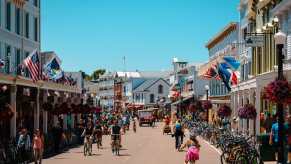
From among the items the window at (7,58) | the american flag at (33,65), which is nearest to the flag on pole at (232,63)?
the window at (7,58)

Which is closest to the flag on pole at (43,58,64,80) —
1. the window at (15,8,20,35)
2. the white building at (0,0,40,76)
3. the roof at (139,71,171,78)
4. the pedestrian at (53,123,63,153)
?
the white building at (0,0,40,76)

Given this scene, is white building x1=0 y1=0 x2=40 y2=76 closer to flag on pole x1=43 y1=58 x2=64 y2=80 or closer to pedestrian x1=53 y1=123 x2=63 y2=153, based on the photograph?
flag on pole x1=43 y1=58 x2=64 y2=80

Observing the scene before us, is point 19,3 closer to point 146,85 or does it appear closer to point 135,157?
point 135,157

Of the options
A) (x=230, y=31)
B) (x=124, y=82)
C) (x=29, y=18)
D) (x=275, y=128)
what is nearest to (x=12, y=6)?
(x=29, y=18)

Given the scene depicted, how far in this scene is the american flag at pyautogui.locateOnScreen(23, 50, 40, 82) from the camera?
3120 centimetres

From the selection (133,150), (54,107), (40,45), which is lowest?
(133,150)

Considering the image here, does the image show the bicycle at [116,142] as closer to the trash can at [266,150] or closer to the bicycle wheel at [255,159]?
the trash can at [266,150]

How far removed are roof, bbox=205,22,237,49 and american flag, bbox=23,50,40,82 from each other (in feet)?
117

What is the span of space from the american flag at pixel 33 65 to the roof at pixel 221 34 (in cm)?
3575

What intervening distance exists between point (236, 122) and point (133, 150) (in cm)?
1283

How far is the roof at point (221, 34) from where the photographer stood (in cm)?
6550

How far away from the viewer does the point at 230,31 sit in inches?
2677

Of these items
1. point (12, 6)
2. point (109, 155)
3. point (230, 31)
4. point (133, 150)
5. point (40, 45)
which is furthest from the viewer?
point (230, 31)

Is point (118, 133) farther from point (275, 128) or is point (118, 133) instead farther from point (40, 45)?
point (40, 45)
